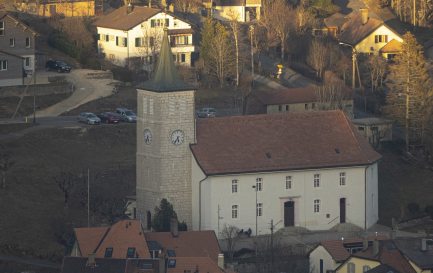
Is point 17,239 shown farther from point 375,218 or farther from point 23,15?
point 23,15

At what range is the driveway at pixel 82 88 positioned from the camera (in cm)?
13388

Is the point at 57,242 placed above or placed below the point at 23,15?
below

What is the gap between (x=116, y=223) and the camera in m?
110

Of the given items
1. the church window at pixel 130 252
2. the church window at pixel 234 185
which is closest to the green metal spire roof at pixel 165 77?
the church window at pixel 234 185

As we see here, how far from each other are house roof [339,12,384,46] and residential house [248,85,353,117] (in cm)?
1811

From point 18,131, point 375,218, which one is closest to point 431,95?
point 375,218

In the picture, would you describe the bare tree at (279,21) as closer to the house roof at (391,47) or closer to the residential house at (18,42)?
the house roof at (391,47)

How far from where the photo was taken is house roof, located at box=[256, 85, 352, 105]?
455 feet

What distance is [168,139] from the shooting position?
117562mm

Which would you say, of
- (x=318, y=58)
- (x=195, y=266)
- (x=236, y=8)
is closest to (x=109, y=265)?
(x=195, y=266)

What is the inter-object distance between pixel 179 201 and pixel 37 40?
1268 inches

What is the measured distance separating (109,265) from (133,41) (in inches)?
1769

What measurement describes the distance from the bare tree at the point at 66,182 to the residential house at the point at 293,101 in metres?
19.5

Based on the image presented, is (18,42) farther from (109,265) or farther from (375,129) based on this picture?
(109,265)
